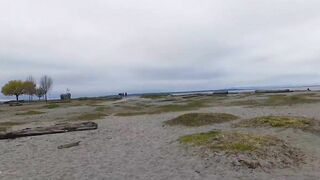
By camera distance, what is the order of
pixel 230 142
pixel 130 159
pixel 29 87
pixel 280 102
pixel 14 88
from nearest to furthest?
pixel 130 159 < pixel 230 142 < pixel 280 102 < pixel 14 88 < pixel 29 87

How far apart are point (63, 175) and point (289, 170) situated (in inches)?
343

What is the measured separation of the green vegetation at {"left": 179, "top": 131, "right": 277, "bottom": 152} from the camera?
19047 mm

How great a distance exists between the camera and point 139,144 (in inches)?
965

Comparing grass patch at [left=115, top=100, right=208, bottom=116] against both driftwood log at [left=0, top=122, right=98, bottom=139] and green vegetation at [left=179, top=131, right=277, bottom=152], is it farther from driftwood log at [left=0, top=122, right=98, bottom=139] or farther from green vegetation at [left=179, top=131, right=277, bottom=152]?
green vegetation at [left=179, top=131, right=277, bottom=152]

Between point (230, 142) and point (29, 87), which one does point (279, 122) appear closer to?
point (230, 142)

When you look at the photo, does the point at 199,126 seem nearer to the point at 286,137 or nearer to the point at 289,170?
the point at 286,137

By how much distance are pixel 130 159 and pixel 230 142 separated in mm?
4811

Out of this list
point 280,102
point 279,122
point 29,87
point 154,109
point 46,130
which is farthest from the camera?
point 29,87

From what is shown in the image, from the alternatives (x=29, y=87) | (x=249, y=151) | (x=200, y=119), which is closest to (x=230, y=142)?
(x=249, y=151)

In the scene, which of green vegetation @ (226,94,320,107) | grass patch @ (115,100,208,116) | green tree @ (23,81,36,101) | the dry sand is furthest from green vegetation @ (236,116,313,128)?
green tree @ (23,81,36,101)

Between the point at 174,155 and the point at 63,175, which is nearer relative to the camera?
the point at 63,175

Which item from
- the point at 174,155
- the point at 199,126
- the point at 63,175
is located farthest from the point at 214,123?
the point at 63,175

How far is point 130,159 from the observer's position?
1973cm

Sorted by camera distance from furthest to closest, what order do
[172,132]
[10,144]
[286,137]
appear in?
[172,132] → [10,144] → [286,137]
